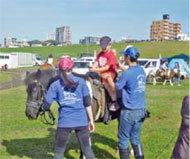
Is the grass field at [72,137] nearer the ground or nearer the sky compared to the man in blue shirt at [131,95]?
nearer the ground

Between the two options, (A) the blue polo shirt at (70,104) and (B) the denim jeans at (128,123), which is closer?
(A) the blue polo shirt at (70,104)

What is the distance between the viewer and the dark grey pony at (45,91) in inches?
242

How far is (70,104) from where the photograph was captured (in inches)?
196

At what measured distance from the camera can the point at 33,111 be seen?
6.10 metres

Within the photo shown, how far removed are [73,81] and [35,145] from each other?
137 inches

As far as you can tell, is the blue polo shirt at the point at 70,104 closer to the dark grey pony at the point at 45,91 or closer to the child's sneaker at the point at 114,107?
the dark grey pony at the point at 45,91

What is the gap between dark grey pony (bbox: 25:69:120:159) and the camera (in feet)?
20.2

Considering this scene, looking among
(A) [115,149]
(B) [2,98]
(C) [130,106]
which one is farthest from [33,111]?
(B) [2,98]

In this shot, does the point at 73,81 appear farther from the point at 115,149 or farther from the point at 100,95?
the point at 115,149

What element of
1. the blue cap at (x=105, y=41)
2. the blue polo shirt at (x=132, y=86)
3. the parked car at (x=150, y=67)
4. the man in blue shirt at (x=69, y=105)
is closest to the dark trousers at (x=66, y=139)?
the man in blue shirt at (x=69, y=105)

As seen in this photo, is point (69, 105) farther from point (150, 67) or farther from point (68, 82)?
point (150, 67)

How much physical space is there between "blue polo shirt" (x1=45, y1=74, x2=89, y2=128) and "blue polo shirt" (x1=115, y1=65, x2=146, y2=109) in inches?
27.6

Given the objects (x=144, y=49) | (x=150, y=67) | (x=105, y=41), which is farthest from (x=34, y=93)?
(x=144, y=49)

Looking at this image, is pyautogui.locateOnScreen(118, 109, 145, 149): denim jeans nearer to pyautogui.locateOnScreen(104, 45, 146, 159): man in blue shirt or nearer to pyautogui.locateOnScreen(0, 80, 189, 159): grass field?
pyautogui.locateOnScreen(104, 45, 146, 159): man in blue shirt
